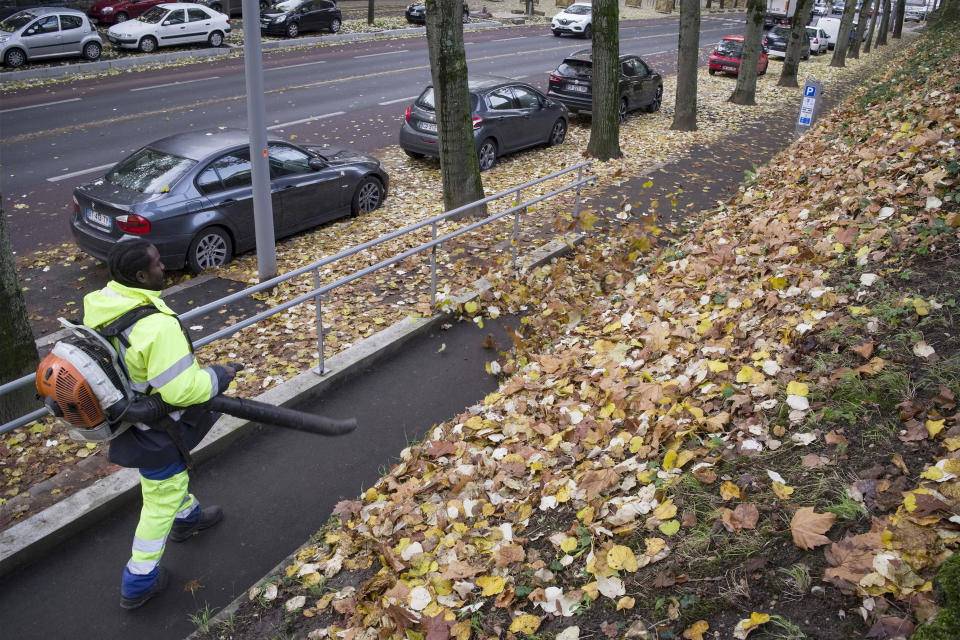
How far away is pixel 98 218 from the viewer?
8594 millimetres

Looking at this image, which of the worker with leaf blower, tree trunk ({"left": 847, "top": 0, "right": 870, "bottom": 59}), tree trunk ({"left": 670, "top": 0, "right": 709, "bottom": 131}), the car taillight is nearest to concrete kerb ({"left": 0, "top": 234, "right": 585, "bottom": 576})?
the worker with leaf blower

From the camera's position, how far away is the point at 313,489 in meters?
5.02

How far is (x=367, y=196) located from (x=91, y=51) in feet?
59.5

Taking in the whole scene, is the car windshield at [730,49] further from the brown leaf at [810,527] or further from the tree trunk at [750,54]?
the brown leaf at [810,527]

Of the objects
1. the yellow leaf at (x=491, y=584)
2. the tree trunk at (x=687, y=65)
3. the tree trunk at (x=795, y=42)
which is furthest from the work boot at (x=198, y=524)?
the tree trunk at (x=795, y=42)

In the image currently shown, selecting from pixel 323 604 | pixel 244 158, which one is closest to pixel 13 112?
pixel 244 158

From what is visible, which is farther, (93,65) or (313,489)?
(93,65)

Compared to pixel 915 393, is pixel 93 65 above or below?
above

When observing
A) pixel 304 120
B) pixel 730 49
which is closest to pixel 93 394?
pixel 304 120

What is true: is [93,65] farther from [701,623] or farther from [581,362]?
[701,623]

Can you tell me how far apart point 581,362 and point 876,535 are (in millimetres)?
3110

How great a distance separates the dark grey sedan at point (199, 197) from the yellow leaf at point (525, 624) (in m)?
7.06

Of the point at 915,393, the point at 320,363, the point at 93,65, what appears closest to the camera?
the point at 915,393

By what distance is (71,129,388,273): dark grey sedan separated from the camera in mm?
8578
